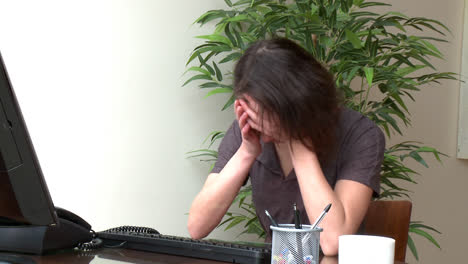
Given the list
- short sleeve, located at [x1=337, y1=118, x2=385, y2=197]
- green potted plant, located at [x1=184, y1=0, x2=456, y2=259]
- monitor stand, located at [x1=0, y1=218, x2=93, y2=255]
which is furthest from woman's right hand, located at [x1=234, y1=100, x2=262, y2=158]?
green potted plant, located at [x1=184, y1=0, x2=456, y2=259]

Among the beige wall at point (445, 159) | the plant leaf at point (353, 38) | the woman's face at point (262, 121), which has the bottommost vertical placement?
the beige wall at point (445, 159)

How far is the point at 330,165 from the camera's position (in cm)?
167

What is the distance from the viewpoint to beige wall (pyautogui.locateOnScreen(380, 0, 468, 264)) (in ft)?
11.9

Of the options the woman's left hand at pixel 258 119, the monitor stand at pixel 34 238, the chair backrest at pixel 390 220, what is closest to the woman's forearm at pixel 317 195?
the woman's left hand at pixel 258 119

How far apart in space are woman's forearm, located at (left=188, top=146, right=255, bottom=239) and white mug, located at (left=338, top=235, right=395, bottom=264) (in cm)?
69

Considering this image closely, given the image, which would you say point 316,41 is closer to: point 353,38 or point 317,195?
point 353,38

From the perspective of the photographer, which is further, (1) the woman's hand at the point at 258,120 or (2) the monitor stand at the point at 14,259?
(1) the woman's hand at the point at 258,120

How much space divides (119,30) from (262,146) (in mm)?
923

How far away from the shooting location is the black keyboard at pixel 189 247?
1128 millimetres

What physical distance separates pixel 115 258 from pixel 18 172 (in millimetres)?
301

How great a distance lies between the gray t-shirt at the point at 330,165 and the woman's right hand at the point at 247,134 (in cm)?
14

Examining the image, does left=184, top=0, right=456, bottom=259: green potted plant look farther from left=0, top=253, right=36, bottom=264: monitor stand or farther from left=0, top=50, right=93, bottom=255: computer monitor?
left=0, top=50, right=93, bottom=255: computer monitor

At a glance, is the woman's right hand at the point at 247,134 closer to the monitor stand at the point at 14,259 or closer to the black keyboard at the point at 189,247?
the black keyboard at the point at 189,247

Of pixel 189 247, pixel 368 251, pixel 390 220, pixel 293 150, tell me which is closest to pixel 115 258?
pixel 189 247
